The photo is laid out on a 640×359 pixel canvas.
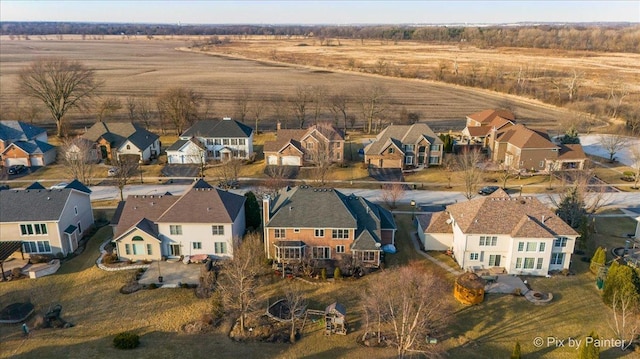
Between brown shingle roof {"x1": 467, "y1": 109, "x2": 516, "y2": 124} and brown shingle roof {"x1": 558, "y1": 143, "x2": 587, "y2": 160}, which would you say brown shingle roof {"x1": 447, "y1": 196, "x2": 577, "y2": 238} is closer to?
brown shingle roof {"x1": 558, "y1": 143, "x2": 587, "y2": 160}

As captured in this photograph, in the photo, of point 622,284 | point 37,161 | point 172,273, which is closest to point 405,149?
point 622,284

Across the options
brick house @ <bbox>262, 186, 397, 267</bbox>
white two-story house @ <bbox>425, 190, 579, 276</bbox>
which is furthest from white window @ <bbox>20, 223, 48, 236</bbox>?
white two-story house @ <bbox>425, 190, 579, 276</bbox>

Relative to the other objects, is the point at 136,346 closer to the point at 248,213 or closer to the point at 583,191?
the point at 248,213

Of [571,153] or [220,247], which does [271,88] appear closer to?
[571,153]

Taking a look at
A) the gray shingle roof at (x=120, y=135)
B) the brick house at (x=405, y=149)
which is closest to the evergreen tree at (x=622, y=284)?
the brick house at (x=405, y=149)

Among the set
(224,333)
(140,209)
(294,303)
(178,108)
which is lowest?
(224,333)

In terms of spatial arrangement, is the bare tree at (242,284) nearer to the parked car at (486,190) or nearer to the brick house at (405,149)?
the parked car at (486,190)

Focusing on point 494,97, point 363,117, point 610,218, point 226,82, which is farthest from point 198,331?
point 226,82
